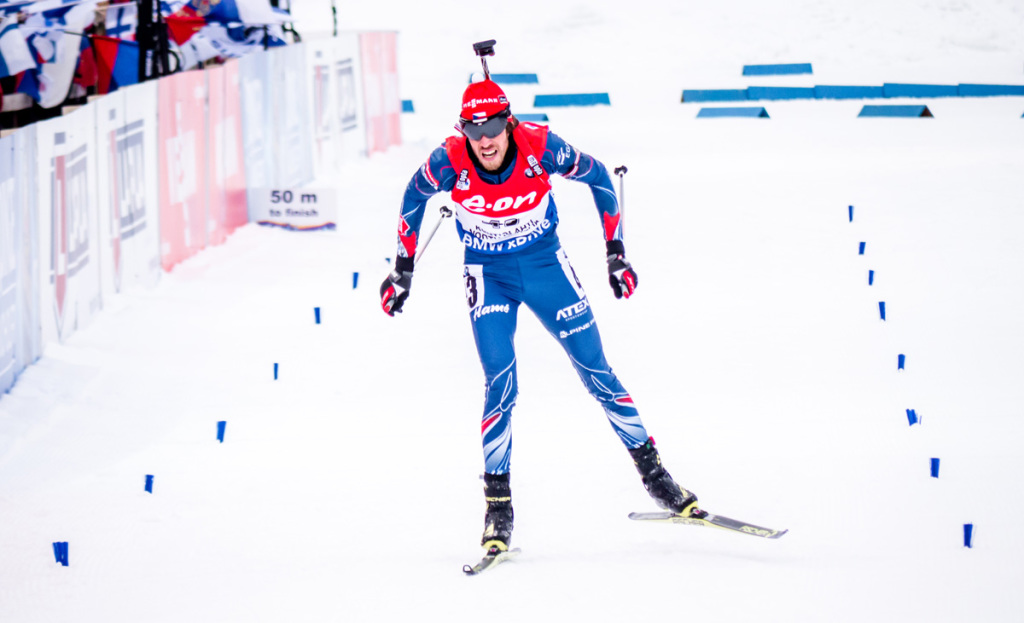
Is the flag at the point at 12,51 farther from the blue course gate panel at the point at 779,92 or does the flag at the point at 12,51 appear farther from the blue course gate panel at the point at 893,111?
the blue course gate panel at the point at 779,92

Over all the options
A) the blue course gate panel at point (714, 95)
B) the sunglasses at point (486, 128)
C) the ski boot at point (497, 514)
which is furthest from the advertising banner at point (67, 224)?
the blue course gate panel at point (714, 95)

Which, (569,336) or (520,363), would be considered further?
(520,363)

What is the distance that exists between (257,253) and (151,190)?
180 centimetres

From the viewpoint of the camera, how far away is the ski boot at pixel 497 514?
200 inches

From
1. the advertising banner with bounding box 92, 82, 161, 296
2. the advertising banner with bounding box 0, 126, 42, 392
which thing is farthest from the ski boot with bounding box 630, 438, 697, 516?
the advertising banner with bounding box 92, 82, 161, 296

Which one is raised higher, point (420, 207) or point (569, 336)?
point (420, 207)

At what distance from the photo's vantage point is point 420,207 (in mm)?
5391

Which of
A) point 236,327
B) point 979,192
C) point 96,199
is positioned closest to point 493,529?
point 236,327

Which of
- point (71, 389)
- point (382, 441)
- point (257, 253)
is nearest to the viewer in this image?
point (382, 441)

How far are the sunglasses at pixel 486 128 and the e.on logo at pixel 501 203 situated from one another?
29 centimetres

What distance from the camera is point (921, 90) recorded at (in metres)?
21.6

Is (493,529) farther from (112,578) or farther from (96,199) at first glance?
(96,199)

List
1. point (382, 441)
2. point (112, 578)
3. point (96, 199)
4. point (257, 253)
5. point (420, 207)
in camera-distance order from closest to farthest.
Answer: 1. point (112, 578)
2. point (420, 207)
3. point (382, 441)
4. point (96, 199)
5. point (257, 253)

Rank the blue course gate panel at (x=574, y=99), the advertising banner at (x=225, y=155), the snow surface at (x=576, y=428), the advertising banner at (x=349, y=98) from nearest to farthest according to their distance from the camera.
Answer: the snow surface at (x=576, y=428), the advertising banner at (x=225, y=155), the advertising banner at (x=349, y=98), the blue course gate panel at (x=574, y=99)
